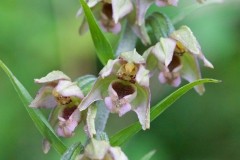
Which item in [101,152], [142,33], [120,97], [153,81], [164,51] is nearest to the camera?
[101,152]

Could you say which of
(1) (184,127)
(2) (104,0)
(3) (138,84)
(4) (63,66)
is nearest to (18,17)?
(4) (63,66)

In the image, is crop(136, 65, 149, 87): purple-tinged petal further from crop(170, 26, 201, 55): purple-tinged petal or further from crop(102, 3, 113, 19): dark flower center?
crop(102, 3, 113, 19): dark flower center

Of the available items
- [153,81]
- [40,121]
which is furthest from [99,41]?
[153,81]

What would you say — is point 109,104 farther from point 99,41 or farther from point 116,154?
point 99,41

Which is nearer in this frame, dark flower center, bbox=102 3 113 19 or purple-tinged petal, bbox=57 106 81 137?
purple-tinged petal, bbox=57 106 81 137

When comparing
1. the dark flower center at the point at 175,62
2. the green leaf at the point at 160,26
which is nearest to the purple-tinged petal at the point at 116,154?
the dark flower center at the point at 175,62

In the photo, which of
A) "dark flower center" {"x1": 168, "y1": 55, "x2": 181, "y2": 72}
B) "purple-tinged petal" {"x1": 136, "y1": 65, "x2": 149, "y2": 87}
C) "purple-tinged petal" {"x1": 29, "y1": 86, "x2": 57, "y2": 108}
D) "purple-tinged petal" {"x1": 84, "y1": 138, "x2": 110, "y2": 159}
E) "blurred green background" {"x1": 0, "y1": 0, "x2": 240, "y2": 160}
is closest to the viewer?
"purple-tinged petal" {"x1": 84, "y1": 138, "x2": 110, "y2": 159}

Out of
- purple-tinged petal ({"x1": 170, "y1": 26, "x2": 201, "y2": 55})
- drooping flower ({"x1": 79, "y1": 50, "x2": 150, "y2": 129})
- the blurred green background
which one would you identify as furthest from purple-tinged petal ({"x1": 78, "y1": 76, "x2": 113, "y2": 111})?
the blurred green background

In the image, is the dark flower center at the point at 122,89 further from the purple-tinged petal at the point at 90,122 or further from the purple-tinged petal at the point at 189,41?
the purple-tinged petal at the point at 189,41
